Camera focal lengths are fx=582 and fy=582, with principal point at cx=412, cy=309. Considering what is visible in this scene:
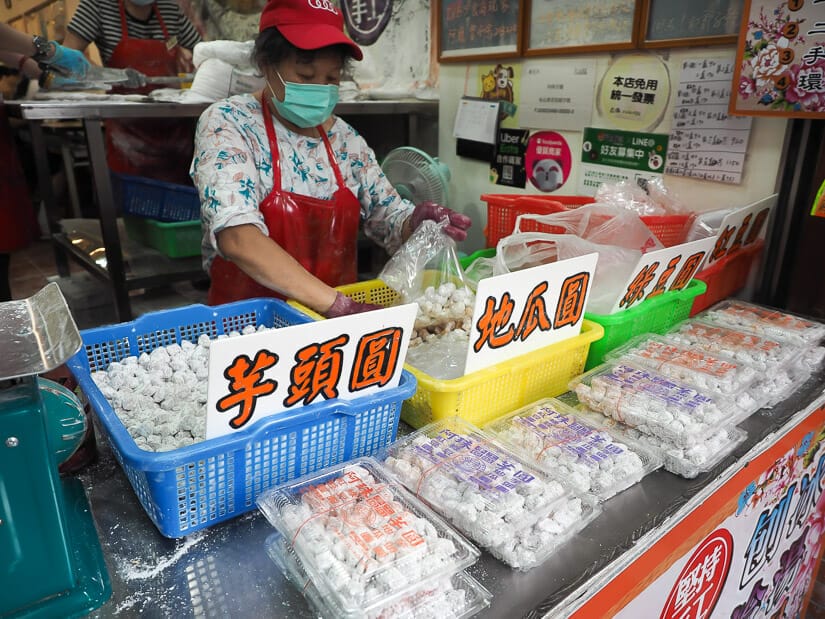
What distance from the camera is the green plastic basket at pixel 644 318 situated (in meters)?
1.56

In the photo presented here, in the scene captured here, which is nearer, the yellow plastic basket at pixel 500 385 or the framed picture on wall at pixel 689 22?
the yellow plastic basket at pixel 500 385

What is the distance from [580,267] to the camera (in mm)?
1352

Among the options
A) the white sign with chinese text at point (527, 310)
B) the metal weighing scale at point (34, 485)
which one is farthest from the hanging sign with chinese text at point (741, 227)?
the metal weighing scale at point (34, 485)

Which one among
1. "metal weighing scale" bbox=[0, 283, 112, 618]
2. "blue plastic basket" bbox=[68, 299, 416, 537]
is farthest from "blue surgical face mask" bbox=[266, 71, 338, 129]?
"metal weighing scale" bbox=[0, 283, 112, 618]

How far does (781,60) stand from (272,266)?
1.58 m

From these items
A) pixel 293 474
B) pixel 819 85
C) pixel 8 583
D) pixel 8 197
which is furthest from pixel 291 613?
pixel 8 197

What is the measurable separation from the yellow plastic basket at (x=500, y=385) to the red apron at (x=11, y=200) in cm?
256

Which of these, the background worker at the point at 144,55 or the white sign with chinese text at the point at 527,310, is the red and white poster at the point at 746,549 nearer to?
the white sign with chinese text at the point at 527,310

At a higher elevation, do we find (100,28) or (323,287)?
(100,28)

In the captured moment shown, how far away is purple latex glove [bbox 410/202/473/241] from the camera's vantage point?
1900 millimetres

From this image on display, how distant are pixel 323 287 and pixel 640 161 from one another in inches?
54.6

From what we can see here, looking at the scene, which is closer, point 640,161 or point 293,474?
point 293,474

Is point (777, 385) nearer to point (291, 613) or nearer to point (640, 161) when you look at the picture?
point (640, 161)

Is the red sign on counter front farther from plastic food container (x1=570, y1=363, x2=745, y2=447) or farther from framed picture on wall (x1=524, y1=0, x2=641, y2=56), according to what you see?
framed picture on wall (x1=524, y1=0, x2=641, y2=56)
